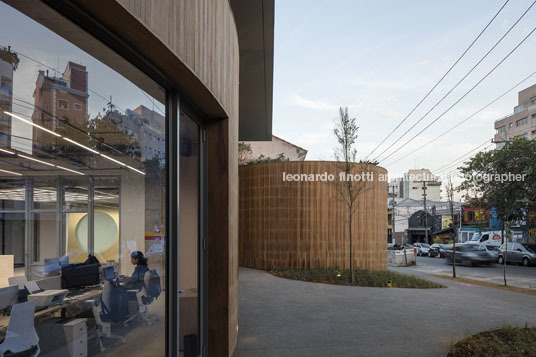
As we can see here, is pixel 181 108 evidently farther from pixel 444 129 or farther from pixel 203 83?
pixel 444 129

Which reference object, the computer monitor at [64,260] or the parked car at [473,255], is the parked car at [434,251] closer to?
the parked car at [473,255]

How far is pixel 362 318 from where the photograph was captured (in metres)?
6.91

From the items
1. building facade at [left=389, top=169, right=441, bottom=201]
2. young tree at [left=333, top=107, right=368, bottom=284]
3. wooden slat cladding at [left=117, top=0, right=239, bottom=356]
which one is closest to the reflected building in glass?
wooden slat cladding at [left=117, top=0, right=239, bottom=356]

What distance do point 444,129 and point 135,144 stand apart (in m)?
25.8

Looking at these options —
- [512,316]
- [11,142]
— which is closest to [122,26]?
[11,142]

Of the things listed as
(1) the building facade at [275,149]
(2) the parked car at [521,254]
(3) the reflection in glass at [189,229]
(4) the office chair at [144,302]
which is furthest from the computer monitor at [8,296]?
(1) the building facade at [275,149]

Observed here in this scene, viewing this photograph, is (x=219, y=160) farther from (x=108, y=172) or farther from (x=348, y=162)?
(x=348, y=162)

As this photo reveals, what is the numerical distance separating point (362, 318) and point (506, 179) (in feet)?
69.0

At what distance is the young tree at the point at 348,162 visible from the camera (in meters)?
13.0

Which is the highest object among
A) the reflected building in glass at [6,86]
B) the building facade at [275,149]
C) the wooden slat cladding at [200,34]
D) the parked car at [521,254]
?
the building facade at [275,149]

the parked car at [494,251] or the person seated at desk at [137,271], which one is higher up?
the person seated at desk at [137,271]

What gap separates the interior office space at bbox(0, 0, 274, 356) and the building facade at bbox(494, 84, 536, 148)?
51068mm

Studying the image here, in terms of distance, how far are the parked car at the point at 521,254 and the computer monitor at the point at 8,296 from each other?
26882 mm

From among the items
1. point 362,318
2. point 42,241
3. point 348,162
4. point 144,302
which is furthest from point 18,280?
point 348,162
